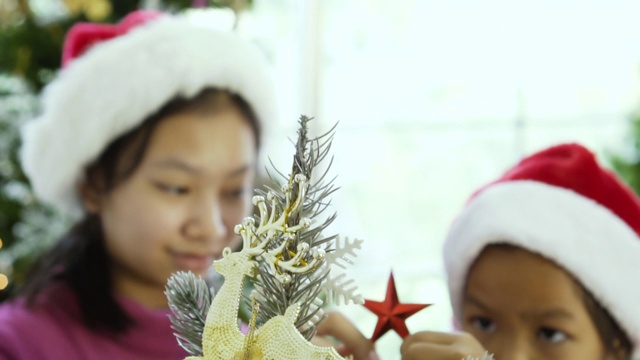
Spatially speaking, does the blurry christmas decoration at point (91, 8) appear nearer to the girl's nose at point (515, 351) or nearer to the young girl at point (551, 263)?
the young girl at point (551, 263)

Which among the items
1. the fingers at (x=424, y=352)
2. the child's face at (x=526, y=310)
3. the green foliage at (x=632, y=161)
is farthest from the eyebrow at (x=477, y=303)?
the green foliage at (x=632, y=161)

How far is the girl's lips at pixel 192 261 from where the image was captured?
3.41ft

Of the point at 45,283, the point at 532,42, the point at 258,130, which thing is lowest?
the point at 45,283

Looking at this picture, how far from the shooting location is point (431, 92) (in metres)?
3.32

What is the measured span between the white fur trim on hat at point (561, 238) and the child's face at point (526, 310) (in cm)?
1

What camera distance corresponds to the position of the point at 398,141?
3.31 m

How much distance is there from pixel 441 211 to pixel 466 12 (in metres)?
0.81

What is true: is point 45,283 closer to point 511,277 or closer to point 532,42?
point 511,277

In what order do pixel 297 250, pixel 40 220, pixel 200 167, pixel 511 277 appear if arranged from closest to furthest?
pixel 297 250
pixel 511 277
pixel 200 167
pixel 40 220

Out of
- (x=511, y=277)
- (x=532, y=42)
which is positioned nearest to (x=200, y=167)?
(x=511, y=277)

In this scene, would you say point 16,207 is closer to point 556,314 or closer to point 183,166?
point 183,166

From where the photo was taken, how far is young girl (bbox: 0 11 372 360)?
3.42ft

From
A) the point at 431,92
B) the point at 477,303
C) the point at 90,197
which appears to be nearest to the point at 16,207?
the point at 90,197

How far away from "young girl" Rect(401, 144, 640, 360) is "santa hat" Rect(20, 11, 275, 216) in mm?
441
